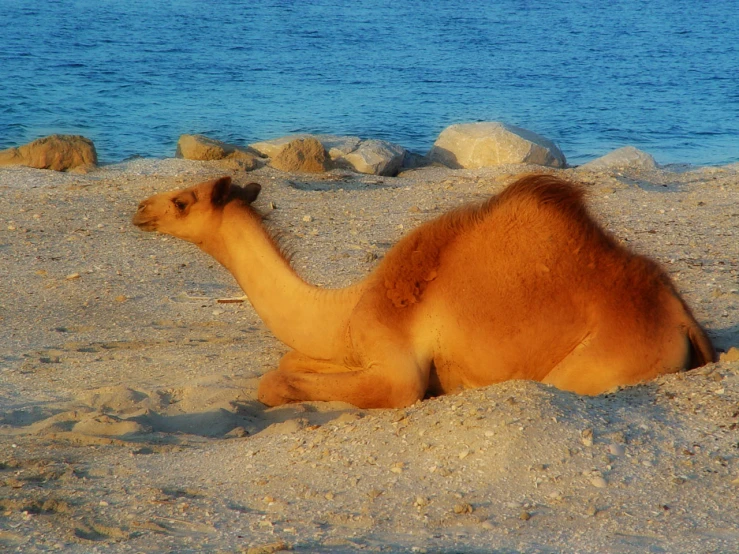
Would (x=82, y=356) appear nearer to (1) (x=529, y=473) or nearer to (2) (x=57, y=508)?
(2) (x=57, y=508)

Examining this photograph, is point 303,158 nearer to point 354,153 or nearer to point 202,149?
point 354,153

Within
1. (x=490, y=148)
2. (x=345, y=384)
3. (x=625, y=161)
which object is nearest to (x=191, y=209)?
(x=345, y=384)

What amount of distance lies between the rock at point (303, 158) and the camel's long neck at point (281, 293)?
8.58 metres

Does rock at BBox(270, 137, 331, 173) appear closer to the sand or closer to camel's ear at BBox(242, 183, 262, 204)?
the sand

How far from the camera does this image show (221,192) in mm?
5621

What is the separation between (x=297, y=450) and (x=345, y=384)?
85cm

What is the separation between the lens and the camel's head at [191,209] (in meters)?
5.64

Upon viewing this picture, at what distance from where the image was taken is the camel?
15.7 ft

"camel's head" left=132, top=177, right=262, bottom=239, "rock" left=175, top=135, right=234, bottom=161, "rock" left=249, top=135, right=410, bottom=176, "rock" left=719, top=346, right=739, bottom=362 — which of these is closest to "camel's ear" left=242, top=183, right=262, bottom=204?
"camel's head" left=132, top=177, right=262, bottom=239

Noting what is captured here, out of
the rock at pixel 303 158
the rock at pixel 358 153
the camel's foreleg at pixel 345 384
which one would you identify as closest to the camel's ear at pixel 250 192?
the camel's foreleg at pixel 345 384

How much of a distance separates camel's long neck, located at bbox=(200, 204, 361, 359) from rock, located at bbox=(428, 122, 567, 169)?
1094 cm

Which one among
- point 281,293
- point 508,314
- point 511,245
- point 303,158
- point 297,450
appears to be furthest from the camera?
point 303,158

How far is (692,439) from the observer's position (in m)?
4.27

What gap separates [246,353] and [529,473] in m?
3.06
